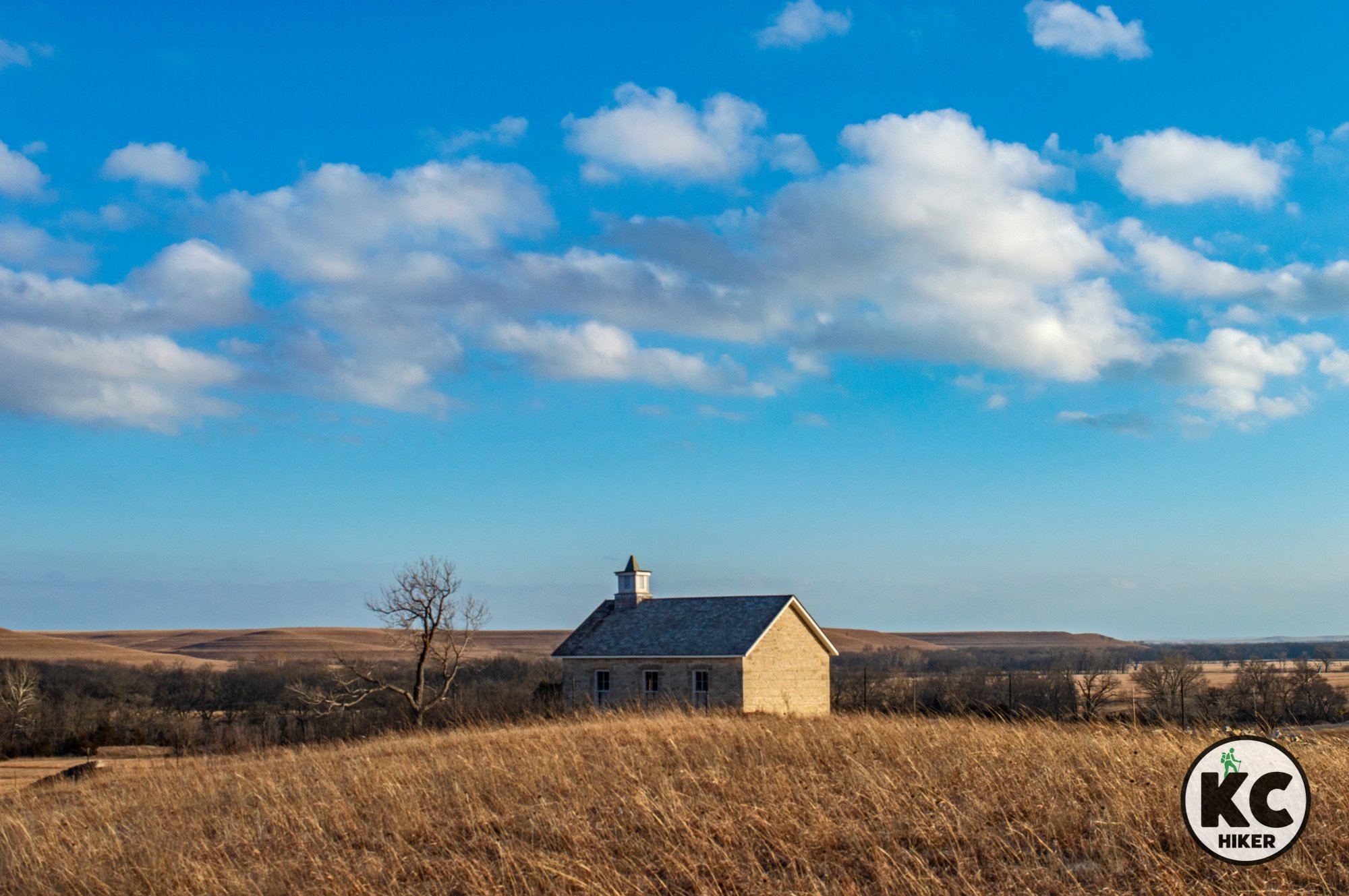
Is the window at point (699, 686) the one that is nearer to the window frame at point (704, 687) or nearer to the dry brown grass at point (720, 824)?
the window frame at point (704, 687)

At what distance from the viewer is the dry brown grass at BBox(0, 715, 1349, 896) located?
6.26 meters

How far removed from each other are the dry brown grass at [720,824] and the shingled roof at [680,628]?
2898 cm

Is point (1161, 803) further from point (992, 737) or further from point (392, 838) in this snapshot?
point (392, 838)

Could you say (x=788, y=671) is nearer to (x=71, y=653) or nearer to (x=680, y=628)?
(x=680, y=628)

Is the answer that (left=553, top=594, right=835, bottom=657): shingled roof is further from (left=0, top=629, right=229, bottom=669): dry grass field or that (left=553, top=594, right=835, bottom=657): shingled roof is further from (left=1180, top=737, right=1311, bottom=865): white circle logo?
(left=0, top=629, right=229, bottom=669): dry grass field

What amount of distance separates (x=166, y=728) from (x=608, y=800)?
2269 inches

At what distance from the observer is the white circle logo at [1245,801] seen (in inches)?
218

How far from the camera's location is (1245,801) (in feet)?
18.4

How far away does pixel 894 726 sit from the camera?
460 inches

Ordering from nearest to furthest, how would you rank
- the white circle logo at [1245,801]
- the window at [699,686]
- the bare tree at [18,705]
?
the white circle logo at [1245,801]
the window at [699,686]
the bare tree at [18,705]

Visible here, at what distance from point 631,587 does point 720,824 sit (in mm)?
39518

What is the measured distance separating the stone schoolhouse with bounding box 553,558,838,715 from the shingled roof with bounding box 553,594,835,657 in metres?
0.04

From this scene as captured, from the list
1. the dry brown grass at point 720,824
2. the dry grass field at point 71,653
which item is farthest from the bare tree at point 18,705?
the dry brown grass at point 720,824

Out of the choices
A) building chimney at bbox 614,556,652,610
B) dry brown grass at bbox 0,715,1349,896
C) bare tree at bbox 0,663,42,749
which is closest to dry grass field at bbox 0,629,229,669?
bare tree at bbox 0,663,42,749
